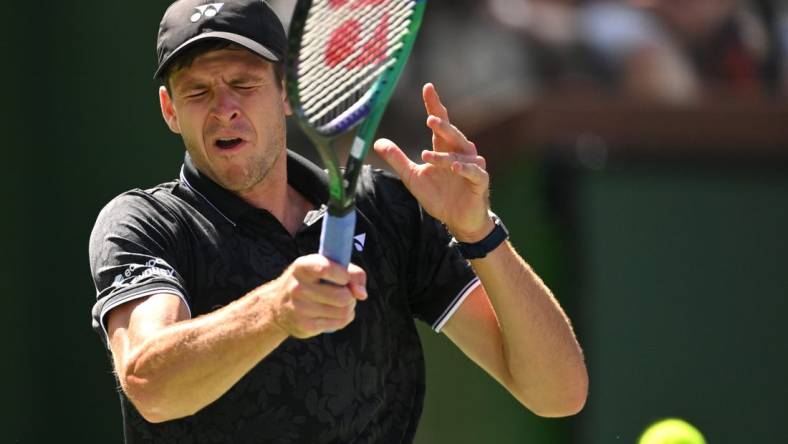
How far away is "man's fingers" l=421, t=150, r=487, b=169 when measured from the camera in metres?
3.38

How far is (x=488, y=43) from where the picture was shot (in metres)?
7.81

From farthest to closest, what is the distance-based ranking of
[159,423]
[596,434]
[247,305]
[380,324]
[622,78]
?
[622,78] < [596,434] < [380,324] < [159,423] < [247,305]

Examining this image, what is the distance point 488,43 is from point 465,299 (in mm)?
4161

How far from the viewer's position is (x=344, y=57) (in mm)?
3172

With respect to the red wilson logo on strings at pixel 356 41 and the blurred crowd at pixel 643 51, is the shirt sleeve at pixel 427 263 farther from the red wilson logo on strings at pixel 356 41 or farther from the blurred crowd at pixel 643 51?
the blurred crowd at pixel 643 51

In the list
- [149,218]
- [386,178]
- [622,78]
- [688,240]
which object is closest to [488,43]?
[622,78]

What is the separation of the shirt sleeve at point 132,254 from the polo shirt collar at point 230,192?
0.48ft

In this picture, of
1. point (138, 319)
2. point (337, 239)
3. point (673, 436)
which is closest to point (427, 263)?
point (138, 319)

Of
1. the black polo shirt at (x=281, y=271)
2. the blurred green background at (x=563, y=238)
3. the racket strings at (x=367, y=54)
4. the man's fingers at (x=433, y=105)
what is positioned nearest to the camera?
the racket strings at (x=367, y=54)

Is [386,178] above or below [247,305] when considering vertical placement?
below

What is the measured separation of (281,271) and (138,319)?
0.45 m

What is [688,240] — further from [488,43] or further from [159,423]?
[159,423]

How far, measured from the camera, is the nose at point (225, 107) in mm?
3480

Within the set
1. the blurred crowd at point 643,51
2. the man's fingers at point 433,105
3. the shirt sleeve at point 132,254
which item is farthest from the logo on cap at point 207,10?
the blurred crowd at point 643,51
